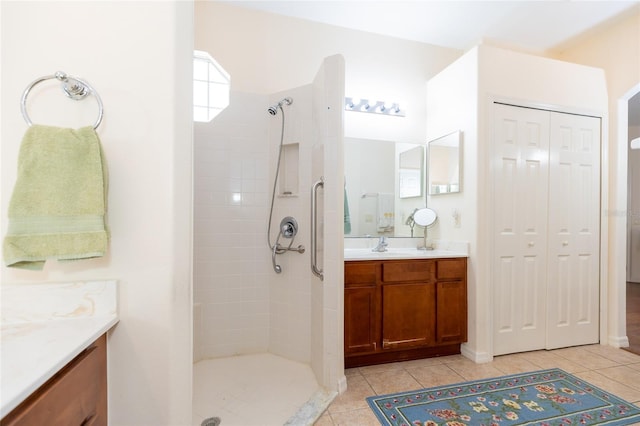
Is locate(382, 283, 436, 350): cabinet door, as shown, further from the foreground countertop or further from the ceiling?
the ceiling

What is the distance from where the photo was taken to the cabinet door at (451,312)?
2.42m

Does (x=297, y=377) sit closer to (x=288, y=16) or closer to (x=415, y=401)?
(x=415, y=401)

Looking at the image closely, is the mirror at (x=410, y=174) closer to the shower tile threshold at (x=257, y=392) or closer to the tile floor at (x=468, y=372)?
the tile floor at (x=468, y=372)

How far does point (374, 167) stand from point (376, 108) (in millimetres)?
595

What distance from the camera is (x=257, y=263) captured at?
253cm

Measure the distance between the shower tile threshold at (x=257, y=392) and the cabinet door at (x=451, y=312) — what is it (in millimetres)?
1101

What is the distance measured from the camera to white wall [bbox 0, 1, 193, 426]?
34.5 inches

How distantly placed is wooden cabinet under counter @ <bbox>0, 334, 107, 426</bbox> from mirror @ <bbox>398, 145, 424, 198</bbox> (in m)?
2.61

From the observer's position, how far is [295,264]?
7.94ft

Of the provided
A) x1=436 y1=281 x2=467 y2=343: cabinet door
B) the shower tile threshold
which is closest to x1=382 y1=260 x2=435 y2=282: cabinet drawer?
x1=436 y1=281 x2=467 y2=343: cabinet door

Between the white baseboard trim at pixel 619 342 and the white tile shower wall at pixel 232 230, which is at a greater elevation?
the white tile shower wall at pixel 232 230

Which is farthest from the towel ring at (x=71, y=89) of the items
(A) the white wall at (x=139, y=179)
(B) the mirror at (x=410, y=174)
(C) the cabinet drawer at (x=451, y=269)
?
(B) the mirror at (x=410, y=174)

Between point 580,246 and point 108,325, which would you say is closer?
point 108,325

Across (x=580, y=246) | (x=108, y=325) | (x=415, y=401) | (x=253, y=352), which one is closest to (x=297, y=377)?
(x=253, y=352)
